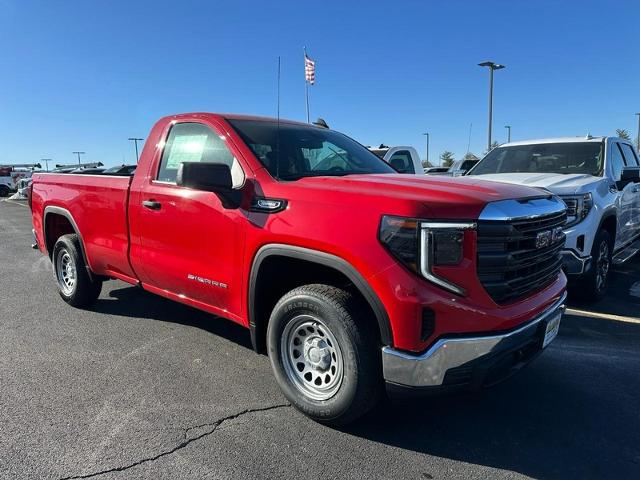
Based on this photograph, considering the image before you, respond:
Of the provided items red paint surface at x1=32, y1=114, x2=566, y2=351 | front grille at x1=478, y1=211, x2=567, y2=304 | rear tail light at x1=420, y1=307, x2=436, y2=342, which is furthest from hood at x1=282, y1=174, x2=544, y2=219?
rear tail light at x1=420, y1=307, x2=436, y2=342

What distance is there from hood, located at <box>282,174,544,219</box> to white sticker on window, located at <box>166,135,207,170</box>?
106 cm

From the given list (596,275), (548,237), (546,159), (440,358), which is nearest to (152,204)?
(440,358)

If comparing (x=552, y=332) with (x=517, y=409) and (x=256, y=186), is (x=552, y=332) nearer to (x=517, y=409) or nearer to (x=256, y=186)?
(x=517, y=409)

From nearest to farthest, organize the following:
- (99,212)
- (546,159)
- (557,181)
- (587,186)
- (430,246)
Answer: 1. (430,246)
2. (99,212)
3. (587,186)
4. (557,181)
5. (546,159)

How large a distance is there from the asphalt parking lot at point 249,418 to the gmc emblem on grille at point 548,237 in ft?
3.66

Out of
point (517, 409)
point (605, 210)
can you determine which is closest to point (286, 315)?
point (517, 409)

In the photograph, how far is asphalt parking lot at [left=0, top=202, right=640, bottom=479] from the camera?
8.77 feet

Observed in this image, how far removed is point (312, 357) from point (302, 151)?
1.65 meters

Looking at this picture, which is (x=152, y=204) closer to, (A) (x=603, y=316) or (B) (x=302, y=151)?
(B) (x=302, y=151)

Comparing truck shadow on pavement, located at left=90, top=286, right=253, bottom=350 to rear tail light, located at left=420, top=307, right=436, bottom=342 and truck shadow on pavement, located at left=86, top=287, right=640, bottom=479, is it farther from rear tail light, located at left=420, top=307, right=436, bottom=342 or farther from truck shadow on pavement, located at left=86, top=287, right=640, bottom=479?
rear tail light, located at left=420, top=307, right=436, bottom=342

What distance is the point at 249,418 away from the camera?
10.4ft

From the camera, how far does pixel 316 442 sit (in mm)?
2898

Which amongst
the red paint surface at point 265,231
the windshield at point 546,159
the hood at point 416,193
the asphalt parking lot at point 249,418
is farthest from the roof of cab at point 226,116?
the windshield at point 546,159

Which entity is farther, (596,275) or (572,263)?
(596,275)
